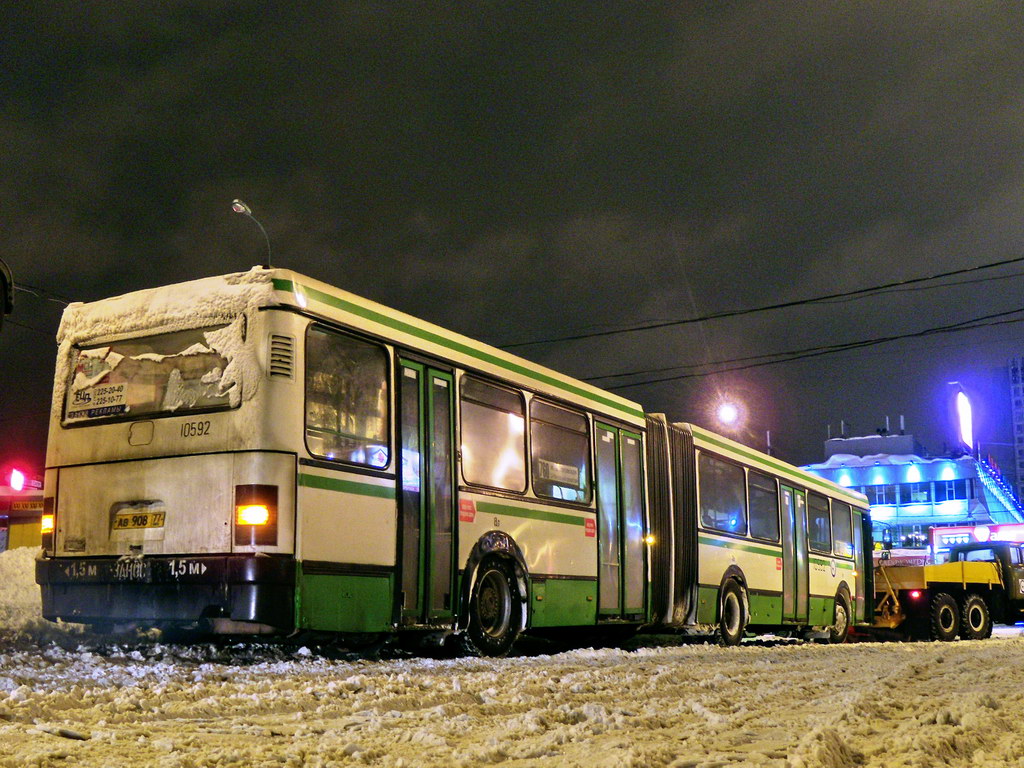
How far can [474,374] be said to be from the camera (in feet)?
36.5

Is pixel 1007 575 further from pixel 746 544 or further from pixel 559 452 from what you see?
pixel 559 452

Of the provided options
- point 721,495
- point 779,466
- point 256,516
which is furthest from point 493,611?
point 779,466

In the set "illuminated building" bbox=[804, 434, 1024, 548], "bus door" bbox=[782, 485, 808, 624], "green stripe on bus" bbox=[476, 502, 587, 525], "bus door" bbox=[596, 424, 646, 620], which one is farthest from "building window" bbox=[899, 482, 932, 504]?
"green stripe on bus" bbox=[476, 502, 587, 525]

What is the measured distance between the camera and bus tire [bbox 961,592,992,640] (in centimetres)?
2342

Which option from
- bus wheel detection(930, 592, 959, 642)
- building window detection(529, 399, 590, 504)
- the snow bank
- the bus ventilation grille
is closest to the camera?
the bus ventilation grille

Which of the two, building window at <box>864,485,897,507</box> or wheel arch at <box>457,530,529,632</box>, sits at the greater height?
building window at <box>864,485,897,507</box>

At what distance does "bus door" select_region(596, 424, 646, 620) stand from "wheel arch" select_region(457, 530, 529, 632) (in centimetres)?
206

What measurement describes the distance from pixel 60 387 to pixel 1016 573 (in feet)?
73.8

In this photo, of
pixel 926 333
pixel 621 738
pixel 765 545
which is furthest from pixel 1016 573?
pixel 621 738

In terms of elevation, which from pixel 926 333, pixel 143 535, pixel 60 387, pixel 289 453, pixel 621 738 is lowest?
pixel 621 738

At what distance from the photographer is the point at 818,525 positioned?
21.7m

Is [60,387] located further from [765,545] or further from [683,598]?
[765,545]

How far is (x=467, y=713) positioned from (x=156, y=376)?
4.41 m

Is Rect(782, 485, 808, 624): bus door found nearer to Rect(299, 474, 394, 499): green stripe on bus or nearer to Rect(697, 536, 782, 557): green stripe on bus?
Rect(697, 536, 782, 557): green stripe on bus
